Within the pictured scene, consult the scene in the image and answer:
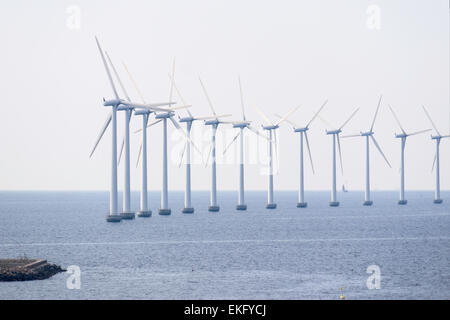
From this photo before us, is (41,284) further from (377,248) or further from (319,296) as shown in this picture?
(377,248)

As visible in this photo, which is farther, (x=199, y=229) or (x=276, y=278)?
(x=199, y=229)

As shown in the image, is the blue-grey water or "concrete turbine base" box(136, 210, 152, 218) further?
"concrete turbine base" box(136, 210, 152, 218)

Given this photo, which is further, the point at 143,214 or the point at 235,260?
the point at 143,214

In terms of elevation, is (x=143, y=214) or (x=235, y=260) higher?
(x=143, y=214)

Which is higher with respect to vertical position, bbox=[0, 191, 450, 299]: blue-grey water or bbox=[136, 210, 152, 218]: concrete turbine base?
bbox=[136, 210, 152, 218]: concrete turbine base

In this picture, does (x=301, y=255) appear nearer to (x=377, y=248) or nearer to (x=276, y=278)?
(x=377, y=248)

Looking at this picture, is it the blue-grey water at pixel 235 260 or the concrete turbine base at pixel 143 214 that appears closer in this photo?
the blue-grey water at pixel 235 260

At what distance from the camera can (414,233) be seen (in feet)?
473

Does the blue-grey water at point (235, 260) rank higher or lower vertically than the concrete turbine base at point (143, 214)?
lower
